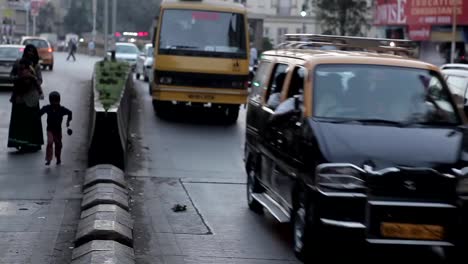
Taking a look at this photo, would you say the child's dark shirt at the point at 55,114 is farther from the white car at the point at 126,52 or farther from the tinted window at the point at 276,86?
the white car at the point at 126,52

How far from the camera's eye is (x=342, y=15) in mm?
48031

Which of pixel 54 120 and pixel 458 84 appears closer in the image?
pixel 54 120

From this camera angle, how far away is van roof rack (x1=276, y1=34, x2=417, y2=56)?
1172 cm

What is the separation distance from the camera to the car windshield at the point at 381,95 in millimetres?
9852

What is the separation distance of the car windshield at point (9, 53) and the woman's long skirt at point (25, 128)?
624 inches

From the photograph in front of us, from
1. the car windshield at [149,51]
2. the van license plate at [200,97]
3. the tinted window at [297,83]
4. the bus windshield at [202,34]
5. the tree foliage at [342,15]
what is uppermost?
the tree foliage at [342,15]

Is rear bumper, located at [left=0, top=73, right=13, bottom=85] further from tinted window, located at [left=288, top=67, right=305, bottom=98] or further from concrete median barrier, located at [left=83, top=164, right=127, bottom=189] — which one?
tinted window, located at [left=288, top=67, right=305, bottom=98]

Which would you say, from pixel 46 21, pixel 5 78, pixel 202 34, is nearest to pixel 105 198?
pixel 202 34

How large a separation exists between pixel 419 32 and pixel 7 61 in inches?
799

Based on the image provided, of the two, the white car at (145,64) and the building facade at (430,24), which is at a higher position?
the building facade at (430,24)

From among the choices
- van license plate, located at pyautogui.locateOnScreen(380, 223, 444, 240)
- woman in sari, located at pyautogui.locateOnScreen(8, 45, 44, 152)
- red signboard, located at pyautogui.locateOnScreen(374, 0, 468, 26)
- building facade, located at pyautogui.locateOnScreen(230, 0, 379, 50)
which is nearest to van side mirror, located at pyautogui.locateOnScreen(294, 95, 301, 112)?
van license plate, located at pyautogui.locateOnScreen(380, 223, 444, 240)

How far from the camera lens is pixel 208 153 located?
1891 cm

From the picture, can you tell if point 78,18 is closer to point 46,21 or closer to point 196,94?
point 46,21

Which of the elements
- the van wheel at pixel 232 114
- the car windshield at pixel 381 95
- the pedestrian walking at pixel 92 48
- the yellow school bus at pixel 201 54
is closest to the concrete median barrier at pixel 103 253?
the car windshield at pixel 381 95
